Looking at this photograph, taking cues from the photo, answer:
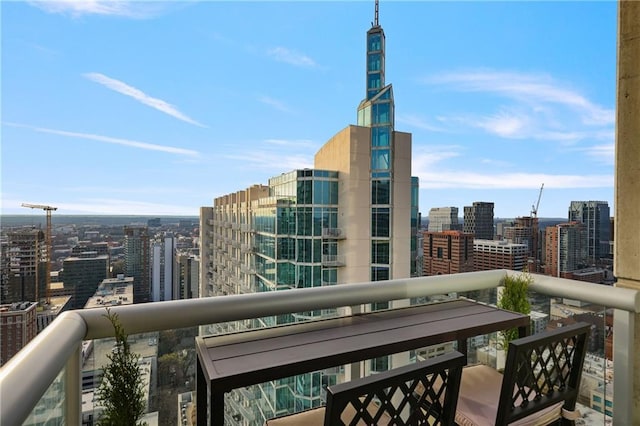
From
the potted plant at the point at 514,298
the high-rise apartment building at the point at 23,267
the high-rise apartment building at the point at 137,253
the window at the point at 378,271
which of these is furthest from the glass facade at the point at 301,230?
the potted plant at the point at 514,298

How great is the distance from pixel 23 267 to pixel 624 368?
412 centimetres

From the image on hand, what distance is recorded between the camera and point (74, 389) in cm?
117

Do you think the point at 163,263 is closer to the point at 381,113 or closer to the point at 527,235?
the point at 527,235

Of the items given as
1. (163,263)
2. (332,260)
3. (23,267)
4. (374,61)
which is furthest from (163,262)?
(374,61)

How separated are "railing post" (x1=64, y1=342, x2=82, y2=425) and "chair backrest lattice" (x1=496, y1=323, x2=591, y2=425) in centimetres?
145

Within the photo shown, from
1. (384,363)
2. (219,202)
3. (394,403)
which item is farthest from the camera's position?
(219,202)

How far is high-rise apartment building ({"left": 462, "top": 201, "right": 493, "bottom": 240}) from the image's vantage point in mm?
4192

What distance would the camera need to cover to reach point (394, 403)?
3.21ft

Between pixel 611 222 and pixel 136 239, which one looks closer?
pixel 611 222

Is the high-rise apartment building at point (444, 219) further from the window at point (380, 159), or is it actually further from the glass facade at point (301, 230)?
the window at point (380, 159)

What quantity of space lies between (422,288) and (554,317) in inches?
32.4

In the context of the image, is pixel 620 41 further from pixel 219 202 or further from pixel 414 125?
pixel 219 202

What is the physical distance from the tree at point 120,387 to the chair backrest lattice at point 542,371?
1327 millimetres

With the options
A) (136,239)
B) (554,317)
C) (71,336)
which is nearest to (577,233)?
(554,317)
